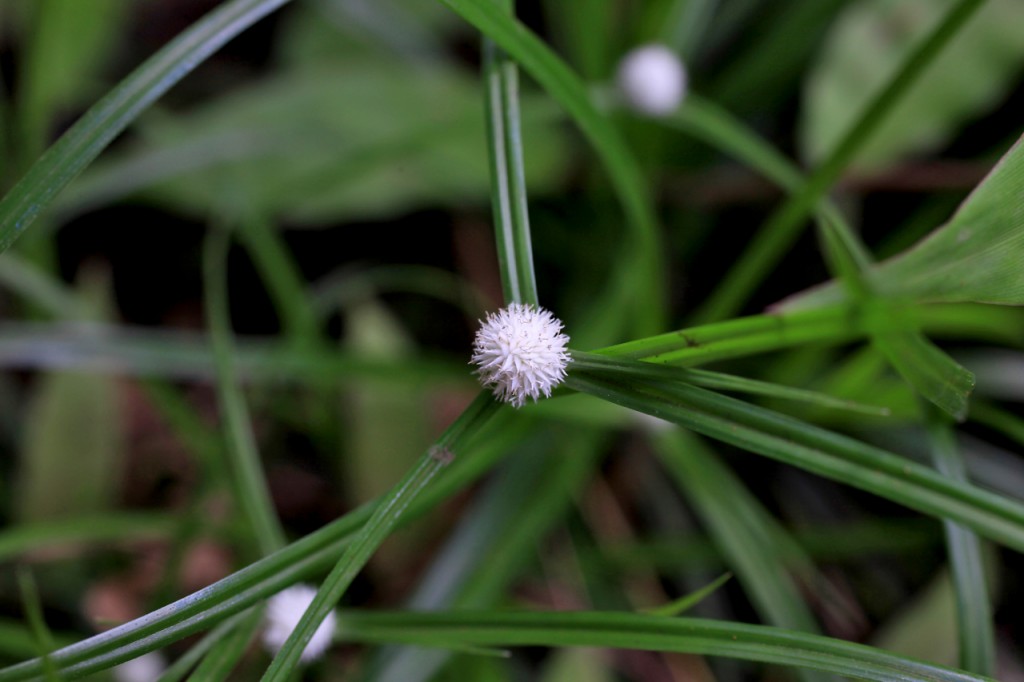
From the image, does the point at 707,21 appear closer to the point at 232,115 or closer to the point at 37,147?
the point at 232,115

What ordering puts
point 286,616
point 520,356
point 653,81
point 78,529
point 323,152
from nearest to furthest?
point 520,356, point 286,616, point 78,529, point 653,81, point 323,152

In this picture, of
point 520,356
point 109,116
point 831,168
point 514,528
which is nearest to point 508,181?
point 520,356

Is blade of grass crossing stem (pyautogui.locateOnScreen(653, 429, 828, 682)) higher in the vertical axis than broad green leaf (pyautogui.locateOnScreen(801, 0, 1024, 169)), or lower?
lower

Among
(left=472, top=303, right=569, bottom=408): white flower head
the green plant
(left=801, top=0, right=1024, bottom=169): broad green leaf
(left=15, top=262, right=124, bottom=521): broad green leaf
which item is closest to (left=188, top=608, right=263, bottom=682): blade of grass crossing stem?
the green plant

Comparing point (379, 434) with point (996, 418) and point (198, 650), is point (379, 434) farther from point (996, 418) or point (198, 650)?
point (996, 418)

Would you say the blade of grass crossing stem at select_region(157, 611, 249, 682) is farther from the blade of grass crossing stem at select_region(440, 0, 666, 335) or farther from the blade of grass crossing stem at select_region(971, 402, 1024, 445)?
the blade of grass crossing stem at select_region(971, 402, 1024, 445)

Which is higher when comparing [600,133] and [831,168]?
[831,168]
